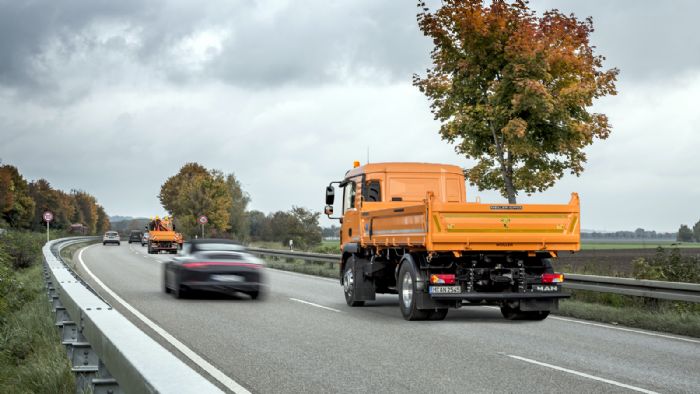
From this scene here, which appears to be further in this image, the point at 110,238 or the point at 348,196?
the point at 110,238

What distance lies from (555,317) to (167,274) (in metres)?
9.33

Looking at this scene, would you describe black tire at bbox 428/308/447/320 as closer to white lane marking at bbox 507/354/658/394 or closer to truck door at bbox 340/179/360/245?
truck door at bbox 340/179/360/245

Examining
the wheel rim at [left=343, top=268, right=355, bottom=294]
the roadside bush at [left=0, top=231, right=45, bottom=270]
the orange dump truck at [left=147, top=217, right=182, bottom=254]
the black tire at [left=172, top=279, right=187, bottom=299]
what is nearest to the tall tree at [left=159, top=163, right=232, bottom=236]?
the orange dump truck at [left=147, top=217, right=182, bottom=254]

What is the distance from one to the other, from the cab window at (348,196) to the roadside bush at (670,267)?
593 cm

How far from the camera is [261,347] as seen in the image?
10.5 m

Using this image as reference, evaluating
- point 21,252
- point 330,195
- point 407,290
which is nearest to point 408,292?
point 407,290

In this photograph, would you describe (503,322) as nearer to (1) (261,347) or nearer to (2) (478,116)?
(1) (261,347)

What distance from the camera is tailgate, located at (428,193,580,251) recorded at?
43.2 ft

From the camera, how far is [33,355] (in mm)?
9547

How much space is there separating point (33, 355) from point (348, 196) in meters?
9.39

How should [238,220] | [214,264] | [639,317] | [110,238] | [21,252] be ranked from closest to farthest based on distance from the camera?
[639,317], [214,264], [21,252], [110,238], [238,220]

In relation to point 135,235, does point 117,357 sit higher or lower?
lower

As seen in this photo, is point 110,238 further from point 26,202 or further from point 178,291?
point 178,291

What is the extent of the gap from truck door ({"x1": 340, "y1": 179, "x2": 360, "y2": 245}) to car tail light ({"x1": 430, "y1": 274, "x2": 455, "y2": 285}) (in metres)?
3.32
